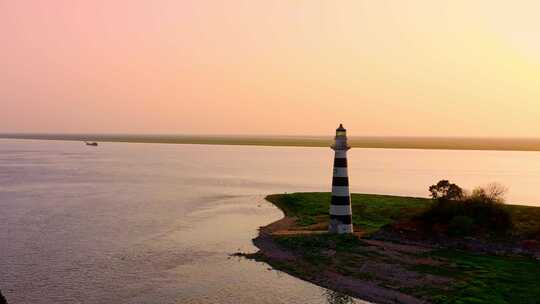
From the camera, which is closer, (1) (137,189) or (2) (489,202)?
(2) (489,202)

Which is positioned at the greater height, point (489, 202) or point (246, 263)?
point (489, 202)

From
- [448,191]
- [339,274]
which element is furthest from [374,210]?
[339,274]

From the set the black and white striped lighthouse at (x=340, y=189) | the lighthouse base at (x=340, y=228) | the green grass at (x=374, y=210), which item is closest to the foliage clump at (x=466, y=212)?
the green grass at (x=374, y=210)

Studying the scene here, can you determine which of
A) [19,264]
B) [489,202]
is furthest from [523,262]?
[19,264]

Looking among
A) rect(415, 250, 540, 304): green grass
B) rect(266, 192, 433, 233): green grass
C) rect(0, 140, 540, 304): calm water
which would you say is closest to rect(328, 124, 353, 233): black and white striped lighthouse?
rect(266, 192, 433, 233): green grass

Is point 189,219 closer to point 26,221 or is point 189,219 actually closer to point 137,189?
point 26,221

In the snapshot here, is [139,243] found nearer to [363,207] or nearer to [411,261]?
[411,261]
